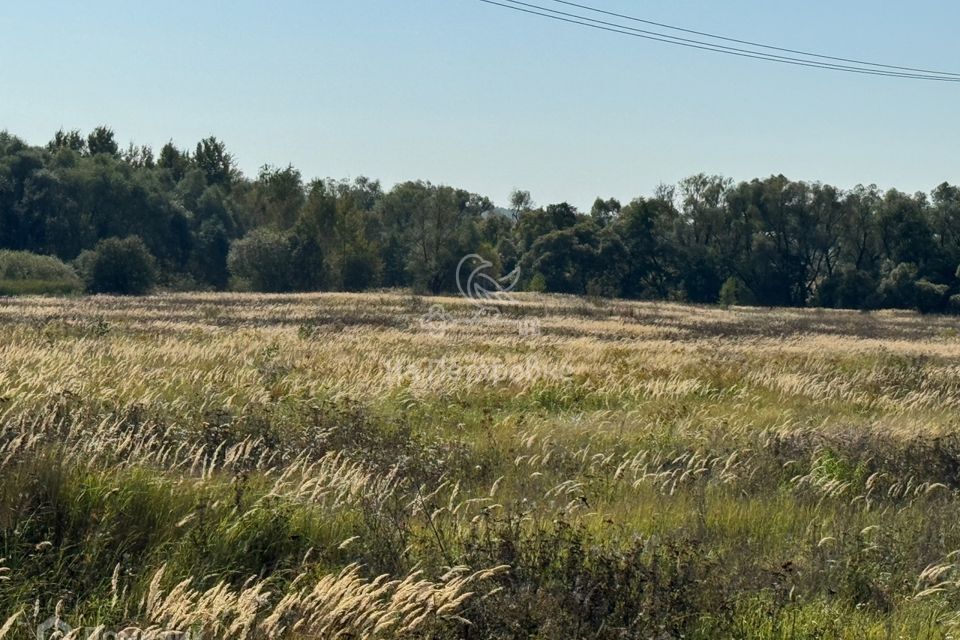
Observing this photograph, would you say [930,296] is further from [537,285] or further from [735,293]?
[537,285]

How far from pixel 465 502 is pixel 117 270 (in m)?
73.9

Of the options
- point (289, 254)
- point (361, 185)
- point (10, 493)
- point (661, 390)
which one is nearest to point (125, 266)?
point (289, 254)

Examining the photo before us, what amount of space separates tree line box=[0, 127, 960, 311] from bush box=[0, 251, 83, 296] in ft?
44.0

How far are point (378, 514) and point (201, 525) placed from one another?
1299 millimetres

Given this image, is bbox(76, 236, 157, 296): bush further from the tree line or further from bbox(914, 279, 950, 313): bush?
bbox(914, 279, 950, 313): bush

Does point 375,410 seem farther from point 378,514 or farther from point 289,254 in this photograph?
point 289,254

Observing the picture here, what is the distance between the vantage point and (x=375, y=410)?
1438 centimetres

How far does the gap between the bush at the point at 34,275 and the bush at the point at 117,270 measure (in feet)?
4.83

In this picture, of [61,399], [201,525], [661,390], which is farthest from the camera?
[661,390]

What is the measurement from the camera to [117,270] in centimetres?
7688

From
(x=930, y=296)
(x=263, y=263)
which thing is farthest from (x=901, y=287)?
(x=263, y=263)

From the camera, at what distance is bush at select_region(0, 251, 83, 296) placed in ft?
231

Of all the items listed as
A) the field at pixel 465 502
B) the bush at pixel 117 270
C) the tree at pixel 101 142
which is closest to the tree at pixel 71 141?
the tree at pixel 101 142

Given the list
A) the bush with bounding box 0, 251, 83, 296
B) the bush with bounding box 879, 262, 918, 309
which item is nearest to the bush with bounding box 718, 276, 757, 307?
the bush with bounding box 879, 262, 918, 309
